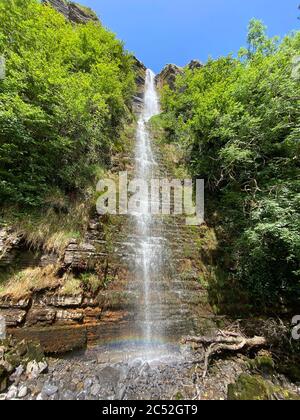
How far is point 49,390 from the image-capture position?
11.0ft

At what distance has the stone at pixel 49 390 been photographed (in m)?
3.28

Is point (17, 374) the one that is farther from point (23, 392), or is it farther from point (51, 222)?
point (51, 222)

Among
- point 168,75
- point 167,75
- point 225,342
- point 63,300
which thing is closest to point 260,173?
point 225,342

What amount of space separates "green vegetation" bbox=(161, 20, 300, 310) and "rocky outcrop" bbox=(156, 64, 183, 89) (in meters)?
14.5

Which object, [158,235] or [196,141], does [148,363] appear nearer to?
[158,235]

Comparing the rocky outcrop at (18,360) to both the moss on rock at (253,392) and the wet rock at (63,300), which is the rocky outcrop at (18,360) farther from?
the moss on rock at (253,392)

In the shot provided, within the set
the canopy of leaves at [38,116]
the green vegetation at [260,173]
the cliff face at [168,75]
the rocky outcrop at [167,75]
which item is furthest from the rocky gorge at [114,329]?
the rocky outcrop at [167,75]

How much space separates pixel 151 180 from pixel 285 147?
16.4 ft

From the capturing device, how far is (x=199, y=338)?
4.88 metres

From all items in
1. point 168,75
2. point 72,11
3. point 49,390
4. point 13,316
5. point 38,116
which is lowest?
point 49,390

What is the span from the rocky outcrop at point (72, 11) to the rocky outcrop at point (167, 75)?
26.9 ft

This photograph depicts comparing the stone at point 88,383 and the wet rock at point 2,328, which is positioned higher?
the wet rock at point 2,328

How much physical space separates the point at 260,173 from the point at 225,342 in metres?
4.69

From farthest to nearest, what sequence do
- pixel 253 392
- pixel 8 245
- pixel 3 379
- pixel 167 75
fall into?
pixel 167 75 < pixel 8 245 < pixel 253 392 < pixel 3 379
